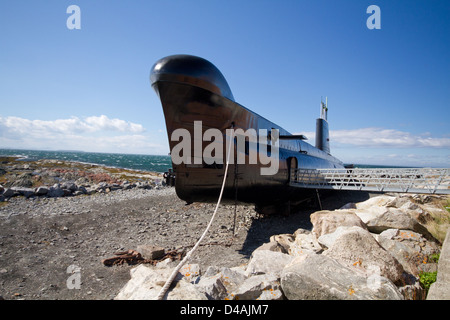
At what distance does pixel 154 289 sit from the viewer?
119 inches

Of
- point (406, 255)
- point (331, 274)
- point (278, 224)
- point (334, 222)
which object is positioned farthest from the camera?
point (278, 224)

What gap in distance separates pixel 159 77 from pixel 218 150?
290cm

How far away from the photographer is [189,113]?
23.8 ft

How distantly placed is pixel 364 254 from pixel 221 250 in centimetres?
414

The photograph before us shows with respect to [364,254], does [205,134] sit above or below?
above

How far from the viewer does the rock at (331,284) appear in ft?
9.41

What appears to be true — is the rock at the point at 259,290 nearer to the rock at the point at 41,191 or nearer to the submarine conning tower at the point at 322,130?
the rock at the point at 41,191

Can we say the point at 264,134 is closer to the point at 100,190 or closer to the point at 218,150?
the point at 218,150

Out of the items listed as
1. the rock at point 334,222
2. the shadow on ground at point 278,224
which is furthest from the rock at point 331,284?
the shadow on ground at point 278,224

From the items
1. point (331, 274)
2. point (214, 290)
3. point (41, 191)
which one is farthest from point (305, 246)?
point (41, 191)

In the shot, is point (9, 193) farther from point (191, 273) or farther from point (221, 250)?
point (191, 273)

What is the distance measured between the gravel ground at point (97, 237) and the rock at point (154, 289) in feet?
6.44

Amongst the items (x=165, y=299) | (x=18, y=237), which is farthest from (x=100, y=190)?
(x=165, y=299)

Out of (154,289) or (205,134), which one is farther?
(205,134)
